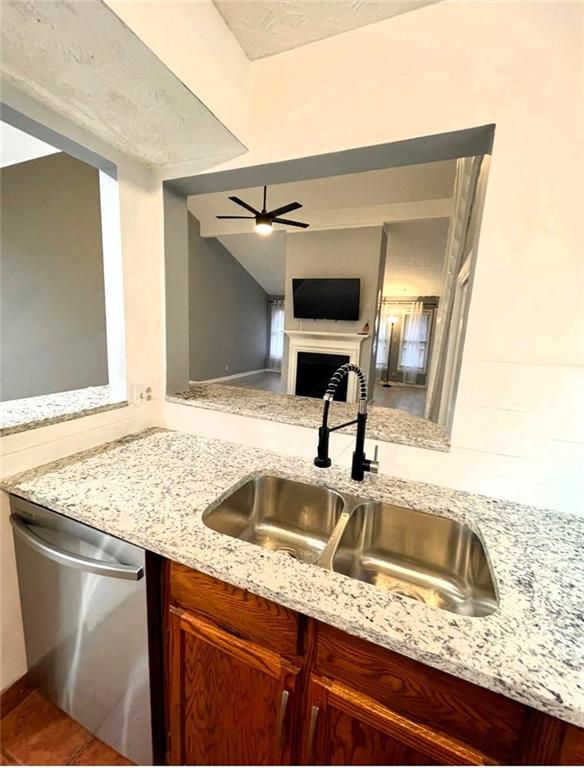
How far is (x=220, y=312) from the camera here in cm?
734

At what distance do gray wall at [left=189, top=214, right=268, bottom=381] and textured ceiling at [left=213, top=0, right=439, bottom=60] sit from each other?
535 centimetres

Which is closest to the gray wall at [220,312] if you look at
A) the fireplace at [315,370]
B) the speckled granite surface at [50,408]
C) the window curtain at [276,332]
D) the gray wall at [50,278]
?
the window curtain at [276,332]

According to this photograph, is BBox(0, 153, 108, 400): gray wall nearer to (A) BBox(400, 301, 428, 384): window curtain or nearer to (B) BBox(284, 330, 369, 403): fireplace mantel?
(B) BBox(284, 330, 369, 403): fireplace mantel

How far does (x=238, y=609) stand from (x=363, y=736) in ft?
1.18

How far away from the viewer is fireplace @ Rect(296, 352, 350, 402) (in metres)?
5.27

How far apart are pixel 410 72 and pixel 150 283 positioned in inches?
51.9

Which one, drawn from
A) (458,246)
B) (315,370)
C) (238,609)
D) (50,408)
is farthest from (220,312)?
(238,609)

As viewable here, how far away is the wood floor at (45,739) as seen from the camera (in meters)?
1.06

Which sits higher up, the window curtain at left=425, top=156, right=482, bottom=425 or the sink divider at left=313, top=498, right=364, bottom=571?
the window curtain at left=425, top=156, right=482, bottom=425

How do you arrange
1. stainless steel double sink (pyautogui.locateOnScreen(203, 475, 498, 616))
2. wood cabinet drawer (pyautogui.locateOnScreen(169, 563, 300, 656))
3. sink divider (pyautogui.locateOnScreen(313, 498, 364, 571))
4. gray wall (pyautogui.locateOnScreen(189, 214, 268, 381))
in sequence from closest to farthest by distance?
wood cabinet drawer (pyautogui.locateOnScreen(169, 563, 300, 656))
sink divider (pyautogui.locateOnScreen(313, 498, 364, 571))
stainless steel double sink (pyautogui.locateOnScreen(203, 475, 498, 616))
gray wall (pyautogui.locateOnScreen(189, 214, 268, 381))

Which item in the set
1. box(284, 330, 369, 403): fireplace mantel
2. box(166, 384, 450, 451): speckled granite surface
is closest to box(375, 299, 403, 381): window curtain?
box(284, 330, 369, 403): fireplace mantel

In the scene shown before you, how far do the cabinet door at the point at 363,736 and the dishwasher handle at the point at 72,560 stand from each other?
525 millimetres

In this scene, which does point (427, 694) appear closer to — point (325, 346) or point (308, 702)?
point (308, 702)

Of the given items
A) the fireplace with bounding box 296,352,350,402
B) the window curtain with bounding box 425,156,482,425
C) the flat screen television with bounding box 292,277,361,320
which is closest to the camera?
the window curtain with bounding box 425,156,482,425
